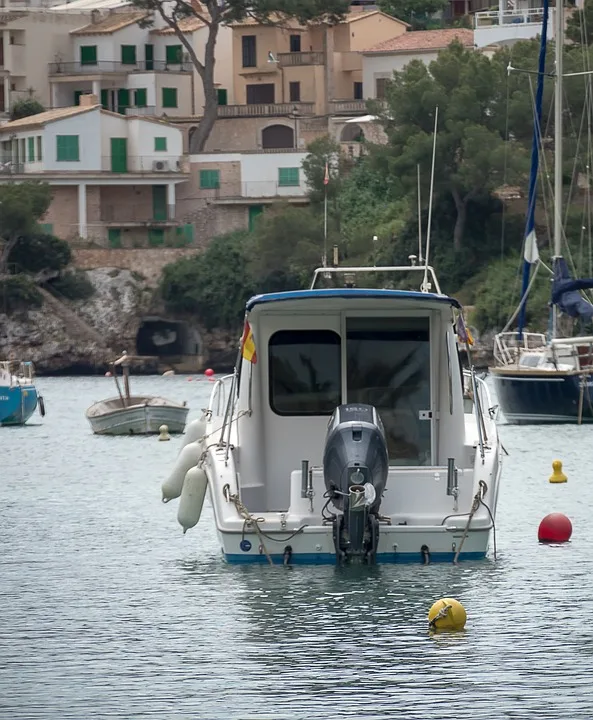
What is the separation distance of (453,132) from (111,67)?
98.4 ft

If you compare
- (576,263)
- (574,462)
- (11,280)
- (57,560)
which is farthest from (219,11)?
(57,560)

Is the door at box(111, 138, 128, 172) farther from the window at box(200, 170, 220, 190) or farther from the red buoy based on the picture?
the red buoy

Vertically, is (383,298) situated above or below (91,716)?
above

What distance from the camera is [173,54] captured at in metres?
101

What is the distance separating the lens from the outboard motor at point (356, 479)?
19.9m

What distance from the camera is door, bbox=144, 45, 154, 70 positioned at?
101 metres

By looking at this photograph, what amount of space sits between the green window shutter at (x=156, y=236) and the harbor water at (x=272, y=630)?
63029mm

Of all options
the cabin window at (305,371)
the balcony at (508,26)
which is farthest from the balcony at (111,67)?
the cabin window at (305,371)

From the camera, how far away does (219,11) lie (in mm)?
96125

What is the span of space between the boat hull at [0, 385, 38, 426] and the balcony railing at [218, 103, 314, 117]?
45961mm

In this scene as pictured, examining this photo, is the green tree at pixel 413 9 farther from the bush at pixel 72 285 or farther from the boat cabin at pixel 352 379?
the boat cabin at pixel 352 379

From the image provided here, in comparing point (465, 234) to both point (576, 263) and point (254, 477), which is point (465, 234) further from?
point (254, 477)

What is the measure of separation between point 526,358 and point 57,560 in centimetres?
2377

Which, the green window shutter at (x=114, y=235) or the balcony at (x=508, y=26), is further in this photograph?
the green window shutter at (x=114, y=235)
